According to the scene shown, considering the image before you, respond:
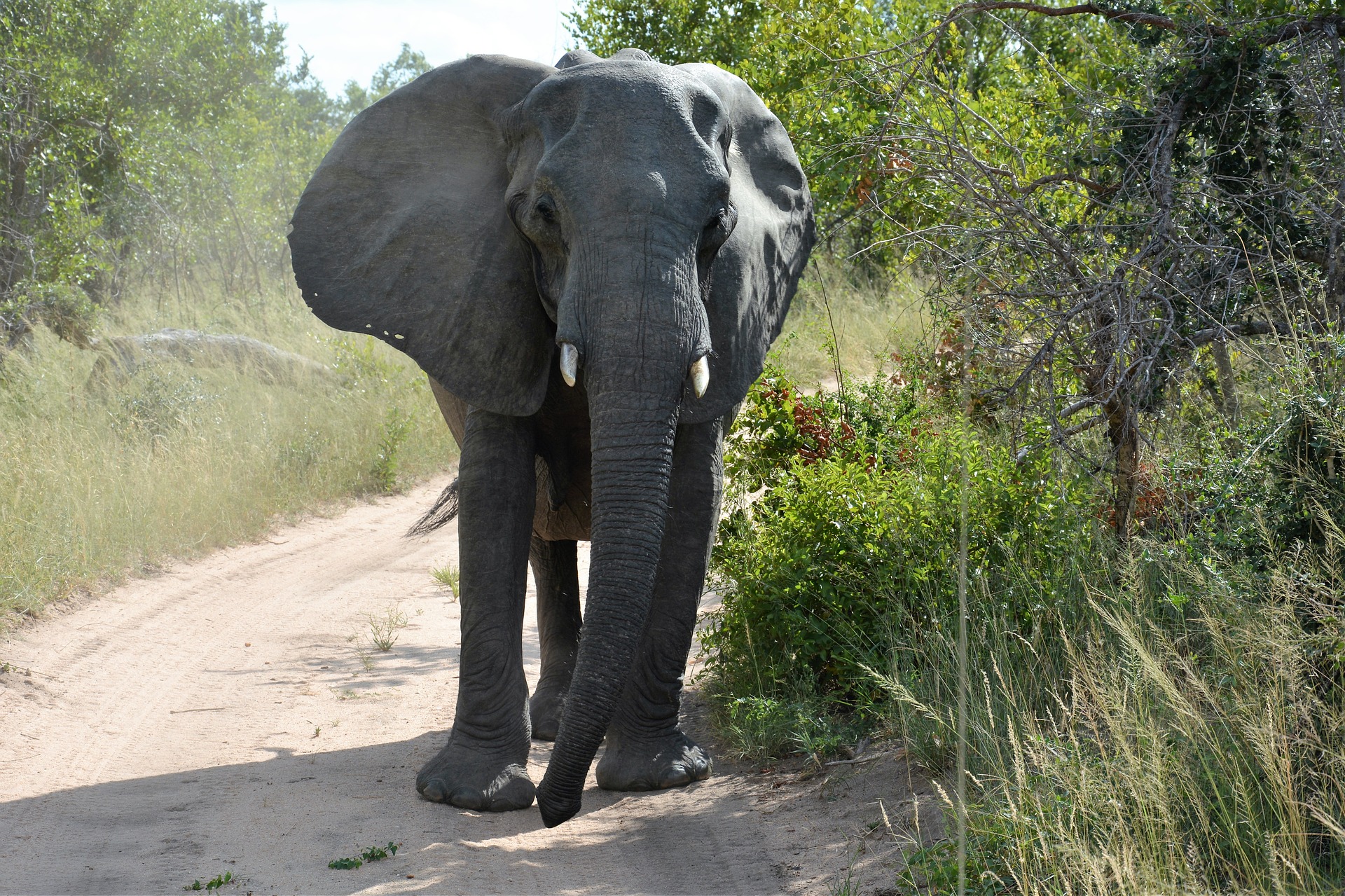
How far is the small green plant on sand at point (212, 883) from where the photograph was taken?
140 inches

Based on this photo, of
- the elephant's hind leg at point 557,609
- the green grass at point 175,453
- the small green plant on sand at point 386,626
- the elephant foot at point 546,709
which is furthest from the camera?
the green grass at point 175,453

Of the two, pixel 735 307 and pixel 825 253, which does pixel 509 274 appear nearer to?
pixel 735 307

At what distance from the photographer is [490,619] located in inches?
173

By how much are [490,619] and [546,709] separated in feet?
3.87

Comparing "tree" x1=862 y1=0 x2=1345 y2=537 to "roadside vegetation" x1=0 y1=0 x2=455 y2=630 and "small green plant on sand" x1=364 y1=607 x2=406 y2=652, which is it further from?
"roadside vegetation" x1=0 y1=0 x2=455 y2=630

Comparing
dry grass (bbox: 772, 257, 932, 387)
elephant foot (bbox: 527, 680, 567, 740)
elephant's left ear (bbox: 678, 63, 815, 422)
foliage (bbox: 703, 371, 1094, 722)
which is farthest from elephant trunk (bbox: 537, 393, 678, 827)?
dry grass (bbox: 772, 257, 932, 387)

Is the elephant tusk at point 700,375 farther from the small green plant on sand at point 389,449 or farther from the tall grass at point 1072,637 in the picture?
the small green plant on sand at point 389,449

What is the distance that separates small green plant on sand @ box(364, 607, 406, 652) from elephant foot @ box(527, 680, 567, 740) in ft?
5.32

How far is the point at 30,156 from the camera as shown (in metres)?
11.4

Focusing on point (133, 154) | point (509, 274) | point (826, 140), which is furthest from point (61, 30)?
point (509, 274)

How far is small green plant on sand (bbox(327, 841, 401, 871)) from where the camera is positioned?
3.78m

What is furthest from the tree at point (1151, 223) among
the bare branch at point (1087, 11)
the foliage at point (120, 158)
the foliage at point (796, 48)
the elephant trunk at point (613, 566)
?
the foliage at point (120, 158)

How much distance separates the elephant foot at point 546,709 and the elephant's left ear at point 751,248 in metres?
1.83

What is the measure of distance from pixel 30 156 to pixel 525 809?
9.79m
